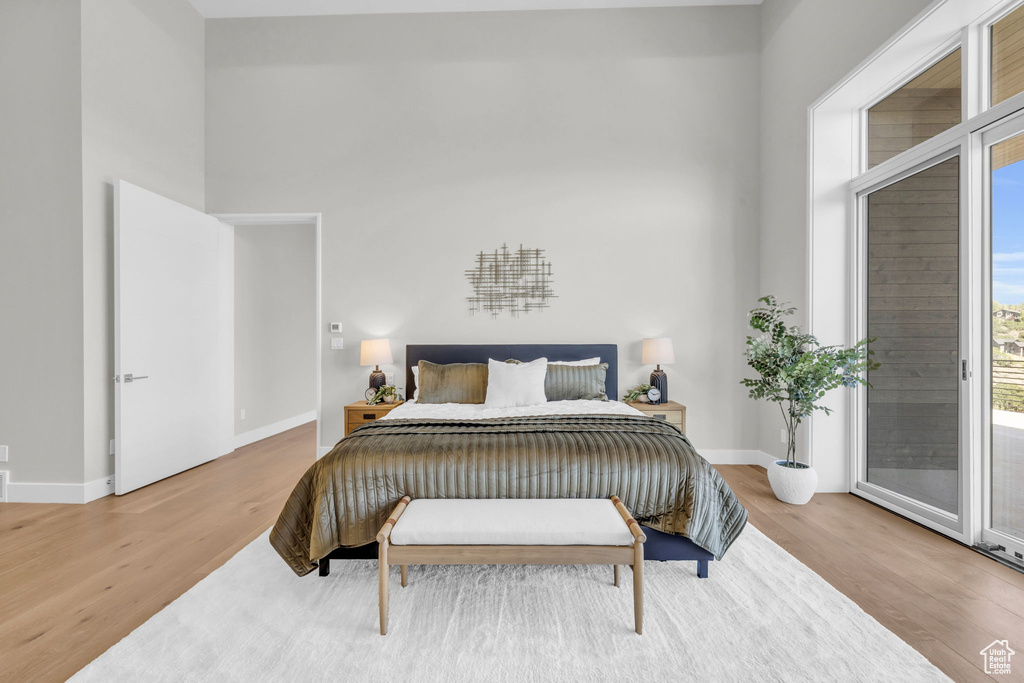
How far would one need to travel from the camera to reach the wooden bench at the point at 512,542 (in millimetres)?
1794

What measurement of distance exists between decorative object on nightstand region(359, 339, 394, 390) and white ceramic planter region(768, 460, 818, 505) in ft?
10.3

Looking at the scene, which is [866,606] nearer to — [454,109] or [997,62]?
[997,62]

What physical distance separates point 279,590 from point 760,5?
5.64 meters

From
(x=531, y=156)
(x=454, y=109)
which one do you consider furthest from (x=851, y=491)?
(x=454, y=109)

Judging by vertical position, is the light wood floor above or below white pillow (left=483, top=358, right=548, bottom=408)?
below

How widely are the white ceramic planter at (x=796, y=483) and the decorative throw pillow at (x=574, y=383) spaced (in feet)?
4.37

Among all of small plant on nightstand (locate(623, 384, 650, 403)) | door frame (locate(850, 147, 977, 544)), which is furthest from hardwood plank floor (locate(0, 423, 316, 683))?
door frame (locate(850, 147, 977, 544))

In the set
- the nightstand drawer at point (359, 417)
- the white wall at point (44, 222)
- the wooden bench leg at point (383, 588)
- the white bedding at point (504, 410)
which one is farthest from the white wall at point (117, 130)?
the wooden bench leg at point (383, 588)

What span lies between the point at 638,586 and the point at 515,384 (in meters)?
2.06

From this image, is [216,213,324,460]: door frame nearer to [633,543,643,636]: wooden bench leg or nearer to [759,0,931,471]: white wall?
[633,543,643,636]: wooden bench leg

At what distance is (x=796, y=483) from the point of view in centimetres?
323

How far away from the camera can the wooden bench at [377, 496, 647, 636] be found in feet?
5.89

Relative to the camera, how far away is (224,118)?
14.5ft

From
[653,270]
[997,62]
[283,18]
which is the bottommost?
[653,270]
